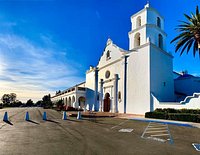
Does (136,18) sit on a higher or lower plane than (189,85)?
higher

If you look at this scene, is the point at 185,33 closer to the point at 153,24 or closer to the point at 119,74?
the point at 153,24

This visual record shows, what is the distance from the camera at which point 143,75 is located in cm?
2366

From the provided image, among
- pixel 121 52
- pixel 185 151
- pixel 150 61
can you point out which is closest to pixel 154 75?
pixel 150 61

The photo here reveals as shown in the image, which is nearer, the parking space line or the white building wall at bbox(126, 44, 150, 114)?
the parking space line

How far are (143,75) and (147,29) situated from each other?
6945 millimetres

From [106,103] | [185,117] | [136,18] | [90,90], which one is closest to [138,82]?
[185,117]

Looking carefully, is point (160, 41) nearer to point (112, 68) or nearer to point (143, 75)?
point (143, 75)

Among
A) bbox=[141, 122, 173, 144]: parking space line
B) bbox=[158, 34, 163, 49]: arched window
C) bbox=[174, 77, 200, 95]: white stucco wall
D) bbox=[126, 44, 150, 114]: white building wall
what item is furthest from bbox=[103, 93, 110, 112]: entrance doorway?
bbox=[141, 122, 173, 144]: parking space line

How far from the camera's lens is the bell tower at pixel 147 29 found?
25.3m

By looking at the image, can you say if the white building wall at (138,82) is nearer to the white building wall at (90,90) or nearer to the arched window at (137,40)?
the arched window at (137,40)

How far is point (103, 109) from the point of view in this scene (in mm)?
31891

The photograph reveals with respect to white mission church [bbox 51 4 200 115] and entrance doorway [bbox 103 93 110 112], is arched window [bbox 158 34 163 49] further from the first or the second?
entrance doorway [bbox 103 93 110 112]

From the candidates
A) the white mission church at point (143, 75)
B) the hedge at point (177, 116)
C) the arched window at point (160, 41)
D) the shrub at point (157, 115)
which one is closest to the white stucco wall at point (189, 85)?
the white mission church at point (143, 75)

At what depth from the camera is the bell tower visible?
25.3 m
